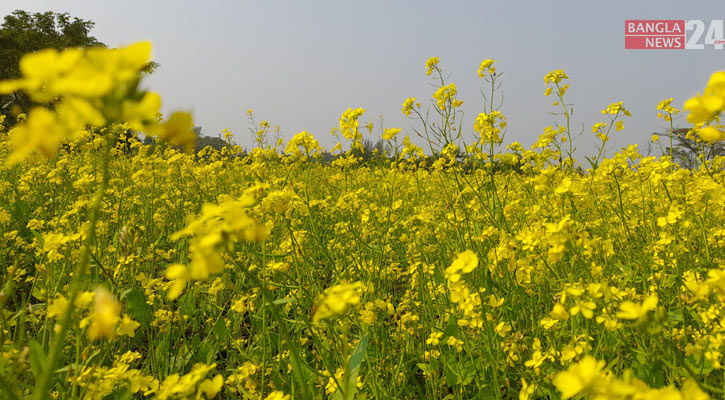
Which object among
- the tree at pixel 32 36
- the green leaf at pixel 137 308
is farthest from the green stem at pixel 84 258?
the tree at pixel 32 36

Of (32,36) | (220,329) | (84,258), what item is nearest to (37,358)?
(220,329)

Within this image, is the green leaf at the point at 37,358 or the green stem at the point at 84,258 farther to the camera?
the green leaf at the point at 37,358

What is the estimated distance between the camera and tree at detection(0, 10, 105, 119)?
22.1 meters

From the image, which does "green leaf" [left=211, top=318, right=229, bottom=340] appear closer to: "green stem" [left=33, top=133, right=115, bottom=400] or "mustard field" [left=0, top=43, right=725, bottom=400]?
"mustard field" [left=0, top=43, right=725, bottom=400]

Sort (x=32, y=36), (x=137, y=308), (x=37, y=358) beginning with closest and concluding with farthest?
(x=37, y=358) → (x=137, y=308) → (x=32, y=36)

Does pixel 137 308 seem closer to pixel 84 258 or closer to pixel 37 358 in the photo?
pixel 37 358

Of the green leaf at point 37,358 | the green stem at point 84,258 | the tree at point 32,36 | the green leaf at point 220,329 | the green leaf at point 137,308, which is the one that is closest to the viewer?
the green stem at point 84,258

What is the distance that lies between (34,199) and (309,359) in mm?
3130

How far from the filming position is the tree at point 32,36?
22.1 m

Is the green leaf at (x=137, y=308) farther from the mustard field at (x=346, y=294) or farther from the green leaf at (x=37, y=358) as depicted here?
the green leaf at (x=37, y=358)

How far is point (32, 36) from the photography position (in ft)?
74.7

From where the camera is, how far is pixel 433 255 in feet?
9.21

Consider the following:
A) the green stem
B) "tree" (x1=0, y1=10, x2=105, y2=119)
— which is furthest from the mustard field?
"tree" (x1=0, y1=10, x2=105, y2=119)

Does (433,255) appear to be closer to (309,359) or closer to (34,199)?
(309,359)
